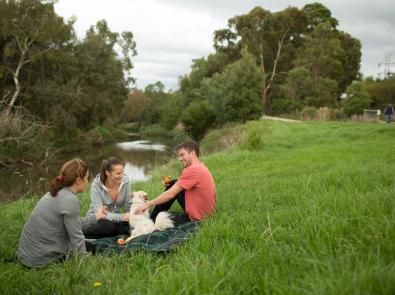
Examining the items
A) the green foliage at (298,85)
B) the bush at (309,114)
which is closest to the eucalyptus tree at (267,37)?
the green foliage at (298,85)

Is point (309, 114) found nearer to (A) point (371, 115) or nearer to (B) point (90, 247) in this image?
(A) point (371, 115)

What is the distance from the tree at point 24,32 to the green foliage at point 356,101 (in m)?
23.0

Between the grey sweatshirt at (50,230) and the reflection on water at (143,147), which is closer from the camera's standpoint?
the grey sweatshirt at (50,230)

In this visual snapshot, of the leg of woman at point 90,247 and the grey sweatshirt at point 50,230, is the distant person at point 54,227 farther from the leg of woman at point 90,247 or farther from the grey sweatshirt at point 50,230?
the leg of woman at point 90,247

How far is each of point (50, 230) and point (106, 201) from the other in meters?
1.66

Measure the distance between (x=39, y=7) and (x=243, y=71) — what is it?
15.2 meters

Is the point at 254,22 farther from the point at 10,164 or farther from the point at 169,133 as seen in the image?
the point at 10,164

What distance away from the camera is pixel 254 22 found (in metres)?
43.6

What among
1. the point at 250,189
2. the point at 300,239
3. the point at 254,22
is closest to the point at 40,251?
the point at 300,239

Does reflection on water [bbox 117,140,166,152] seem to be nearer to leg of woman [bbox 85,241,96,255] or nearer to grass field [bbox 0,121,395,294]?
grass field [bbox 0,121,395,294]

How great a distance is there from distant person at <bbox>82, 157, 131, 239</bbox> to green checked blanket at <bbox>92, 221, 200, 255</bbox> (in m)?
0.33

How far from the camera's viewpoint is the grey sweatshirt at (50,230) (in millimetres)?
4285

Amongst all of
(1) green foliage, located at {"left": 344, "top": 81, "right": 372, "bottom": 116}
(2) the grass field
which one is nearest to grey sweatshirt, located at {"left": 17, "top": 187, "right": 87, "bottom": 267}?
(2) the grass field

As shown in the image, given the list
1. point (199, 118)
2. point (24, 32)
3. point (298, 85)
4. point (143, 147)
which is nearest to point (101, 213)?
point (24, 32)
